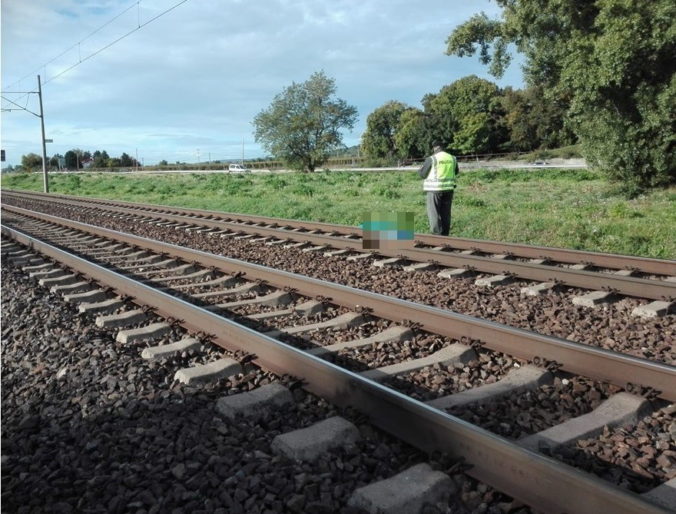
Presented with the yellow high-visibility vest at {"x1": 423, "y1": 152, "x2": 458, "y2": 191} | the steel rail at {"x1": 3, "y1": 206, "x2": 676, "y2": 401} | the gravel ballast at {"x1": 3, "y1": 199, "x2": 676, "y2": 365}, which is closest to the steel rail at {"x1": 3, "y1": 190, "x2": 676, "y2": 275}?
the yellow high-visibility vest at {"x1": 423, "y1": 152, "x2": 458, "y2": 191}

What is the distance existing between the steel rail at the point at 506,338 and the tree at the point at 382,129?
85.5 m

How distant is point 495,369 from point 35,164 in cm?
11076

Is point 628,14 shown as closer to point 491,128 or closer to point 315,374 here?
point 315,374

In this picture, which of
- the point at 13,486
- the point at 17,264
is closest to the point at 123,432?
the point at 13,486

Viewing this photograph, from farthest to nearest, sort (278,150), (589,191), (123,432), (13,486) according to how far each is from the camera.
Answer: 1. (278,150)
2. (589,191)
3. (123,432)
4. (13,486)

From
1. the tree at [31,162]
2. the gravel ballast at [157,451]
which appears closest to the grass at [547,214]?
the gravel ballast at [157,451]

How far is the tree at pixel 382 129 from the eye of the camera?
91.4 metres

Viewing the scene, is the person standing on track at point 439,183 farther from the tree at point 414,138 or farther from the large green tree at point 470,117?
the large green tree at point 470,117

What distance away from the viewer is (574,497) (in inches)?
101

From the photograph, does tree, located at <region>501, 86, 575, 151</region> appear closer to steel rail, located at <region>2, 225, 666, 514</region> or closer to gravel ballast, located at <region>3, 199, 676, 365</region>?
gravel ballast, located at <region>3, 199, 676, 365</region>

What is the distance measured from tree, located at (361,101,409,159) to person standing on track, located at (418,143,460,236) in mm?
80406

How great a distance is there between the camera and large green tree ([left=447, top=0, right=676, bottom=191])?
17.2 m

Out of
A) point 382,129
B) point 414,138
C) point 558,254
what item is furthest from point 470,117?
point 558,254

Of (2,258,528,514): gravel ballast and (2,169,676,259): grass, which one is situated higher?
(2,169,676,259): grass
